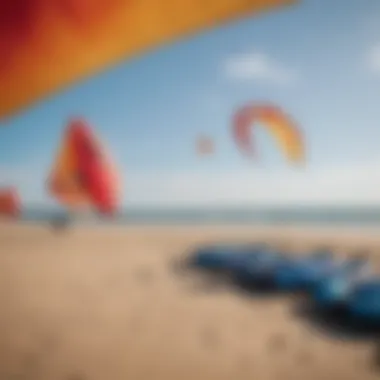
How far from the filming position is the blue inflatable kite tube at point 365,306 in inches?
45.9

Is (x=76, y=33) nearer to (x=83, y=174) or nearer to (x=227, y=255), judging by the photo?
(x=83, y=174)

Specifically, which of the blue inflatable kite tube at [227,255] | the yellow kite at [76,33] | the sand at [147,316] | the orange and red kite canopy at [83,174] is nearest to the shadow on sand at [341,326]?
the sand at [147,316]

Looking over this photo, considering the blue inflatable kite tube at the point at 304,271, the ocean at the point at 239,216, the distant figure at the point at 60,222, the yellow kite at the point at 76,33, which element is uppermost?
the yellow kite at the point at 76,33

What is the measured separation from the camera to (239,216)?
47.6 inches

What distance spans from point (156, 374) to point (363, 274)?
0.37 m

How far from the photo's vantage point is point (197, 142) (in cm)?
122

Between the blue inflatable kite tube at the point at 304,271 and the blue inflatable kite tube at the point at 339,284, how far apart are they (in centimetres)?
1

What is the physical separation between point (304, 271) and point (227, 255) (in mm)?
127

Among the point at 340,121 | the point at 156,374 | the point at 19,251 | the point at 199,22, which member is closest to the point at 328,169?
the point at 340,121

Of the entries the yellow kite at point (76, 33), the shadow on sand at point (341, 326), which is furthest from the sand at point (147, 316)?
the yellow kite at point (76, 33)

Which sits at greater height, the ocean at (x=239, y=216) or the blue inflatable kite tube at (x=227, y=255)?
the ocean at (x=239, y=216)

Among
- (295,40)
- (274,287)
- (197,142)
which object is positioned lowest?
(274,287)

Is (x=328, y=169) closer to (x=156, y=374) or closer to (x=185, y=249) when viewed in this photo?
(x=185, y=249)

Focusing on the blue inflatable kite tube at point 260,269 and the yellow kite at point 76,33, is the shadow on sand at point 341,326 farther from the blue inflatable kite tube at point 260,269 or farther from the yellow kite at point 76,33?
the yellow kite at point 76,33
